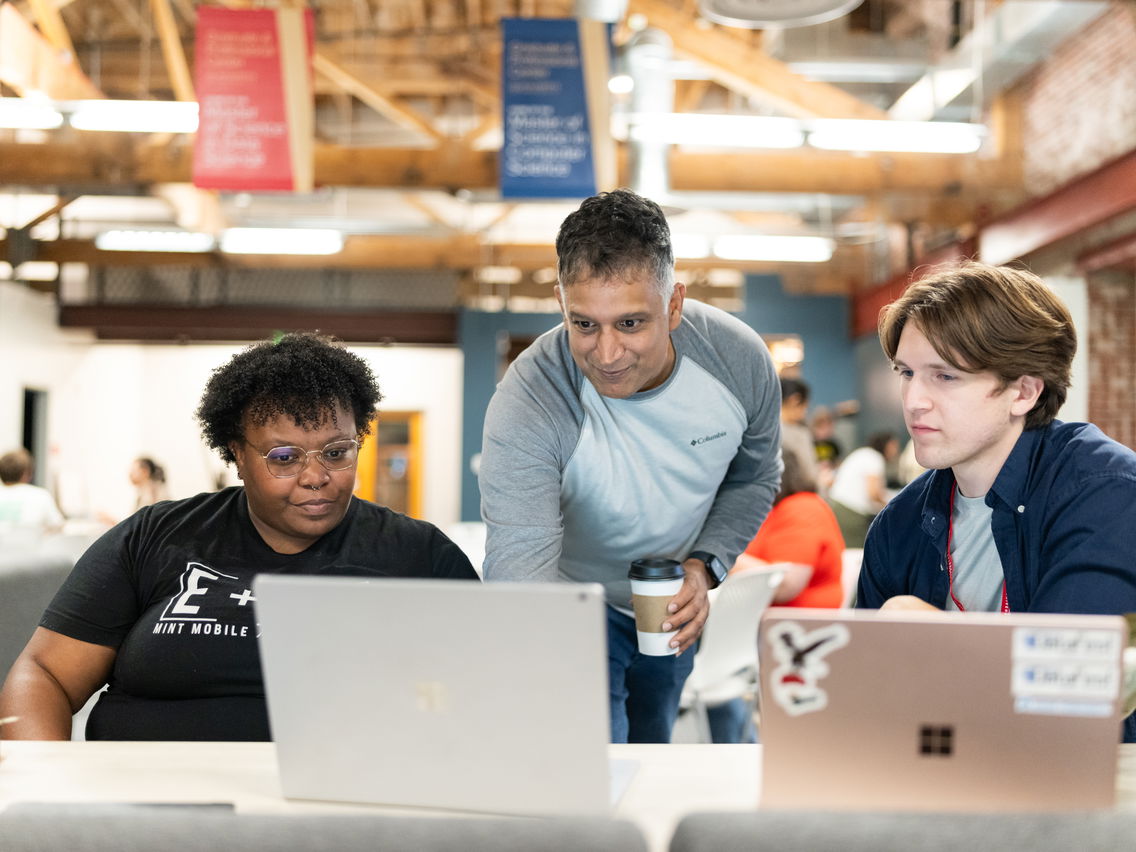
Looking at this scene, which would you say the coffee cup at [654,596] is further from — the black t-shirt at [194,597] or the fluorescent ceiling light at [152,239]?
the fluorescent ceiling light at [152,239]

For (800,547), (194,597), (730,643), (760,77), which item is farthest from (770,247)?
(194,597)

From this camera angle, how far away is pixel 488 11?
9.38m

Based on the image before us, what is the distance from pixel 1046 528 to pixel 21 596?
1.84 metres

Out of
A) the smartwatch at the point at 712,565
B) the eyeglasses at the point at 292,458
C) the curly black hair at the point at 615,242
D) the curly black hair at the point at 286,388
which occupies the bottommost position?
the smartwatch at the point at 712,565

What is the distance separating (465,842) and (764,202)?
10080mm

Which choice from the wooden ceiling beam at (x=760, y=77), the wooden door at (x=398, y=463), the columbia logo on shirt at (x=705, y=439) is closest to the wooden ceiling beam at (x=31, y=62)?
the wooden ceiling beam at (x=760, y=77)

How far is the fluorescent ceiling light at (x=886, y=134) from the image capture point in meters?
6.36

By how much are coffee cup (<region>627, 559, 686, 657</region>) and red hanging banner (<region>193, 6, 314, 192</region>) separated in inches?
188

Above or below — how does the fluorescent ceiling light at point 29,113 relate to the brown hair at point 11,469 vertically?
above

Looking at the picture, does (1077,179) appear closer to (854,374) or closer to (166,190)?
(854,374)

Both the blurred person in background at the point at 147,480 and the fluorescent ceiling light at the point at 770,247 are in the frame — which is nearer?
the blurred person in background at the point at 147,480

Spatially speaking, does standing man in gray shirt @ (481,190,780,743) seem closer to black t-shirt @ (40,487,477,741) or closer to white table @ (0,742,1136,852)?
black t-shirt @ (40,487,477,741)

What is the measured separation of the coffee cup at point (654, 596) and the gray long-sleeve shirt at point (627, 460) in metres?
0.20

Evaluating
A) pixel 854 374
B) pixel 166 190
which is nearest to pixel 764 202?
pixel 854 374
